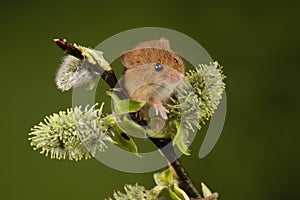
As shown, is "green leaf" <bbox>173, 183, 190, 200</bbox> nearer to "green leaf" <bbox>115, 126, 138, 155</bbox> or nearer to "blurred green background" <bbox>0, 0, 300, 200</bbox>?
"green leaf" <bbox>115, 126, 138, 155</bbox>

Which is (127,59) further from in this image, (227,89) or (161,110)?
(227,89)

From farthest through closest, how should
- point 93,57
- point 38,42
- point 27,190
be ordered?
point 38,42 < point 27,190 < point 93,57

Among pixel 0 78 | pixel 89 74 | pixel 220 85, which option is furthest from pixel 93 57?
pixel 0 78

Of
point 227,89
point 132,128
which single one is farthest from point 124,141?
point 227,89

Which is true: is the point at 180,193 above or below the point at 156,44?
below

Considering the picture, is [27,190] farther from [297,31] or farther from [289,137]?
[297,31]

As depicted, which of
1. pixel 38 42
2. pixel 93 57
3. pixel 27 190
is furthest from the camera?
pixel 38 42
